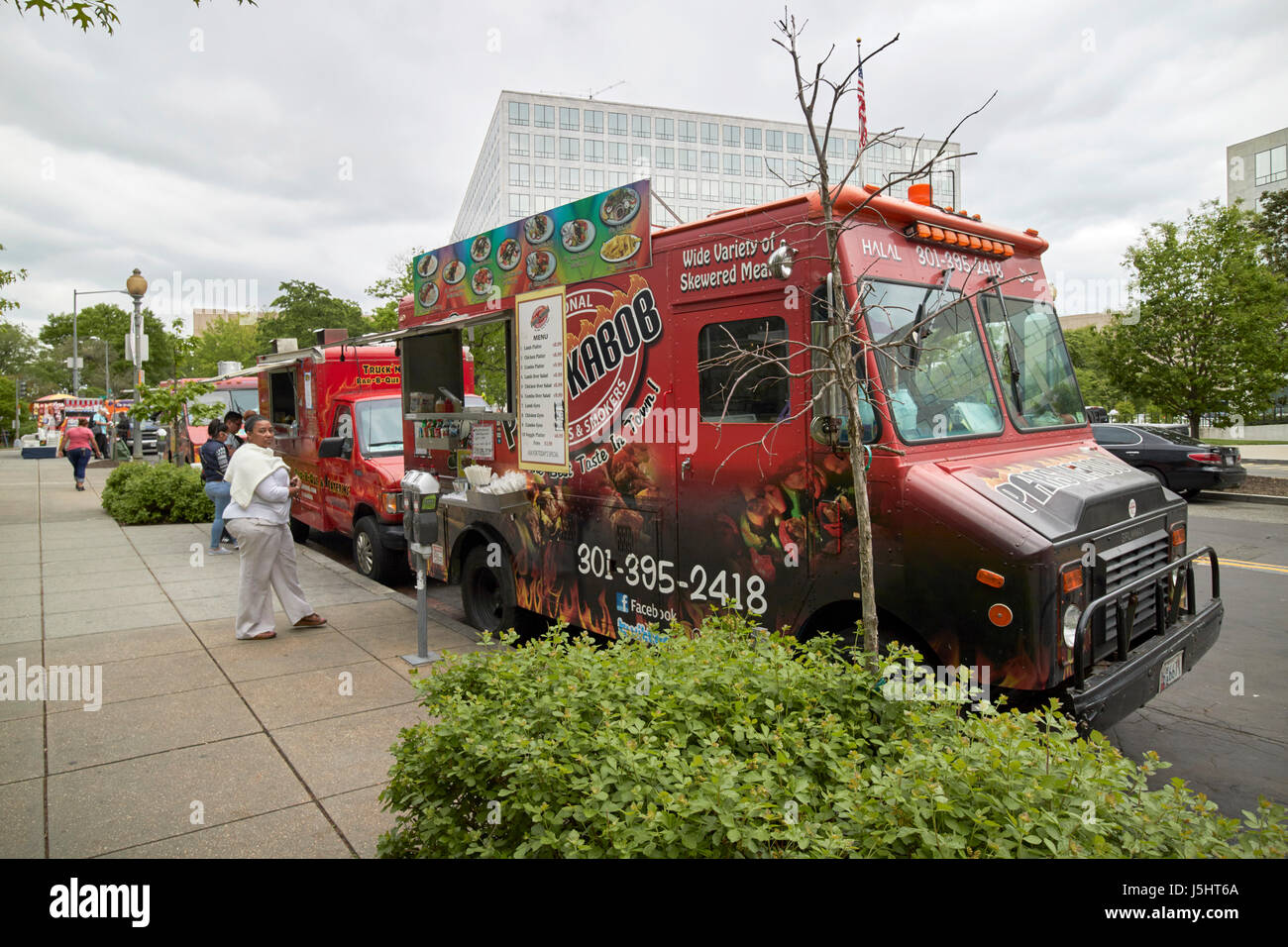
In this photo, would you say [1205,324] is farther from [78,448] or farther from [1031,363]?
[78,448]

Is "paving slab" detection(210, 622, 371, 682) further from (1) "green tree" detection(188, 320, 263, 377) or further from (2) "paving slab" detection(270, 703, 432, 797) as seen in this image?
(1) "green tree" detection(188, 320, 263, 377)

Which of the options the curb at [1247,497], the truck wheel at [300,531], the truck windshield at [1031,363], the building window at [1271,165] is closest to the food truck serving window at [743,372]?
the truck windshield at [1031,363]

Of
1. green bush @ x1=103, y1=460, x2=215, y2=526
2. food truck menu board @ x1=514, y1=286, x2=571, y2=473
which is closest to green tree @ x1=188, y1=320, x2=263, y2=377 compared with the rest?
green bush @ x1=103, y1=460, x2=215, y2=526

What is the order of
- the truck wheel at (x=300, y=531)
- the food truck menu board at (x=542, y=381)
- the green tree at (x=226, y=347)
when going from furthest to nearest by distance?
1. the green tree at (x=226, y=347)
2. the truck wheel at (x=300, y=531)
3. the food truck menu board at (x=542, y=381)

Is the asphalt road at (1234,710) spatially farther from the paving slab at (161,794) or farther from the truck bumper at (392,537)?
the paving slab at (161,794)

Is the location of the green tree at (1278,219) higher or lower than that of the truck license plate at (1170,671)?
higher

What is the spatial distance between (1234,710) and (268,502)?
23.5 feet

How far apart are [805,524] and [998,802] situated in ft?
7.18

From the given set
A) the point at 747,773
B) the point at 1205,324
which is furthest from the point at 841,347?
the point at 1205,324

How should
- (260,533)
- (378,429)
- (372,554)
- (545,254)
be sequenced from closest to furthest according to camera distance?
(545,254) < (260,533) < (372,554) < (378,429)

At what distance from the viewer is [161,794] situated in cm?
407

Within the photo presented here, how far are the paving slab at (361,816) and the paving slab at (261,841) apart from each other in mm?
51

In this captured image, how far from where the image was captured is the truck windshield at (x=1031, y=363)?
4789 millimetres

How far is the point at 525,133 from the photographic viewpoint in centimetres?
6875
